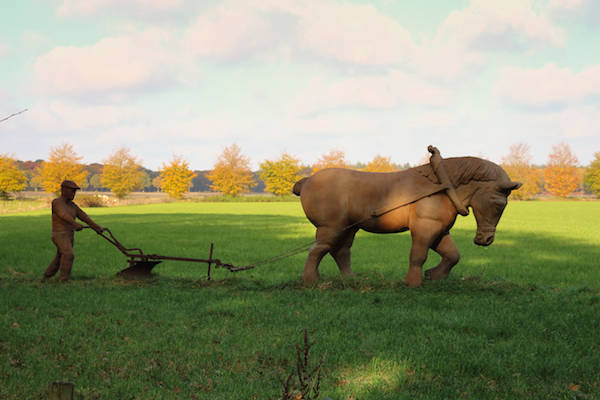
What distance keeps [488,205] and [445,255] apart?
1219mm

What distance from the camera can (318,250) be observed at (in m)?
8.10

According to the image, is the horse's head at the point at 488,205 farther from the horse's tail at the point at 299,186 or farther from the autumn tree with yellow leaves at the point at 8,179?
the autumn tree with yellow leaves at the point at 8,179

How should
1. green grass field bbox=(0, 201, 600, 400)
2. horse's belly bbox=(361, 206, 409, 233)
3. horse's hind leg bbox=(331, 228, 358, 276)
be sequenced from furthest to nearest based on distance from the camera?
1. horse's hind leg bbox=(331, 228, 358, 276)
2. horse's belly bbox=(361, 206, 409, 233)
3. green grass field bbox=(0, 201, 600, 400)

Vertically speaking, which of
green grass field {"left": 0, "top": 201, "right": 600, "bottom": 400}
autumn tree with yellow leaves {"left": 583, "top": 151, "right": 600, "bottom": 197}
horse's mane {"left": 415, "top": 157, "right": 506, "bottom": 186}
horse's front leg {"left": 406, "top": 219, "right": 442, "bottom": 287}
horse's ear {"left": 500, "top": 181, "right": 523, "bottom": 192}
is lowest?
green grass field {"left": 0, "top": 201, "right": 600, "bottom": 400}

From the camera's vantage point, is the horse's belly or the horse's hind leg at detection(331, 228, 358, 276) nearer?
the horse's belly

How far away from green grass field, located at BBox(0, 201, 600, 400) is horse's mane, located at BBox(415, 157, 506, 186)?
6.00 feet

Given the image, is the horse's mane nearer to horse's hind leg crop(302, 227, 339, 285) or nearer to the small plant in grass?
horse's hind leg crop(302, 227, 339, 285)

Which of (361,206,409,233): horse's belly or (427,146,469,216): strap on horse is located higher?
(427,146,469,216): strap on horse

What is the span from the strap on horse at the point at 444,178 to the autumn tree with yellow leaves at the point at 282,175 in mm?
61892

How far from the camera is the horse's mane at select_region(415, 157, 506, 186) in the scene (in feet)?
24.8

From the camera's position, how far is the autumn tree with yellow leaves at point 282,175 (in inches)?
2749

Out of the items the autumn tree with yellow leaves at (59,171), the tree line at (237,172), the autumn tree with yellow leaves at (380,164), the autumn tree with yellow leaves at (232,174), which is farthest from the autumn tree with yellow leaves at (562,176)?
the autumn tree with yellow leaves at (59,171)

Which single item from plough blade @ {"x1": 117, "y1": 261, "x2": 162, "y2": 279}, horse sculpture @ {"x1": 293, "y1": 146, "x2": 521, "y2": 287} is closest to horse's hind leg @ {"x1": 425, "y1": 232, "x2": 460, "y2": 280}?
horse sculpture @ {"x1": 293, "y1": 146, "x2": 521, "y2": 287}

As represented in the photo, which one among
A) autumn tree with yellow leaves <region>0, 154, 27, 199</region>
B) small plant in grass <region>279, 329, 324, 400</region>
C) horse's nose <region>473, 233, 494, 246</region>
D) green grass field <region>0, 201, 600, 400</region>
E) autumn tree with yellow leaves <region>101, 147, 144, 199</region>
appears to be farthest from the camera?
autumn tree with yellow leaves <region>101, 147, 144, 199</region>
